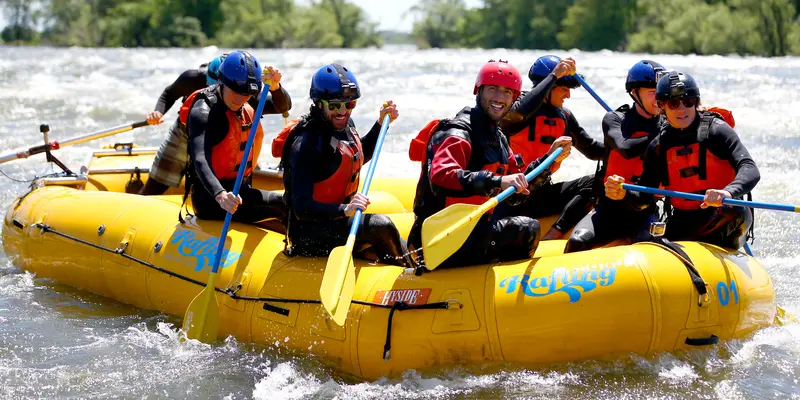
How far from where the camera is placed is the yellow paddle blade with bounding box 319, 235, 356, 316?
15.6ft

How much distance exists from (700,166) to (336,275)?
2018 mm

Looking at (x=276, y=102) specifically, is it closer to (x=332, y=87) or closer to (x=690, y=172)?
(x=332, y=87)

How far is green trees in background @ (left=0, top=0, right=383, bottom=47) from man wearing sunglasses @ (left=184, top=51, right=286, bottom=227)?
66387 mm

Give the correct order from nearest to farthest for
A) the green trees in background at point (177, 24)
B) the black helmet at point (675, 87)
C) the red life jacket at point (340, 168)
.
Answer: the black helmet at point (675, 87)
the red life jacket at point (340, 168)
the green trees in background at point (177, 24)

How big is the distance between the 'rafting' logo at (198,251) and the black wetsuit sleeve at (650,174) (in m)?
2.30

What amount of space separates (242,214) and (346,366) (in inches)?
58.1

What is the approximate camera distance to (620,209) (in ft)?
18.2

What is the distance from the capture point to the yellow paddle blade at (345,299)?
15.5 ft

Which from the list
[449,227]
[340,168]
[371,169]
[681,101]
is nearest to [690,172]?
[681,101]

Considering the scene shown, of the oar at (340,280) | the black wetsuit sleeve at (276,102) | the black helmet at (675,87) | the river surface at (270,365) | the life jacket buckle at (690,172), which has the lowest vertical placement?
the river surface at (270,365)

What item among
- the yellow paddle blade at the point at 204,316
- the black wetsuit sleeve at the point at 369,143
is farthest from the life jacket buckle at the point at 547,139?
the yellow paddle blade at the point at 204,316

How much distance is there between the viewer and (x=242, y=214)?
6.10 meters

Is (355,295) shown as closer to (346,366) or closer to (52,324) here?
(346,366)

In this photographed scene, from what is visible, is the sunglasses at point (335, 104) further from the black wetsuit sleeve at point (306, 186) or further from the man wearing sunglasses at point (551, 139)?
the man wearing sunglasses at point (551, 139)
